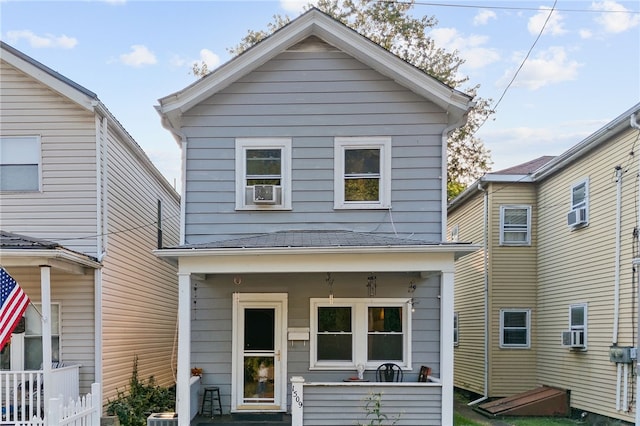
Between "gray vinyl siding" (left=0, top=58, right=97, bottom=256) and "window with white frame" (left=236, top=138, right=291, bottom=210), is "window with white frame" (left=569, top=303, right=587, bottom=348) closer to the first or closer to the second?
"window with white frame" (left=236, top=138, right=291, bottom=210)

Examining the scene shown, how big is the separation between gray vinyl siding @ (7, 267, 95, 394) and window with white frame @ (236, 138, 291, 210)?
3188 millimetres

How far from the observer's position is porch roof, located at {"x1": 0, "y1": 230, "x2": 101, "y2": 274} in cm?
765

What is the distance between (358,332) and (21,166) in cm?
688

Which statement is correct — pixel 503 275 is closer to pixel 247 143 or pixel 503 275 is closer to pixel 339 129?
pixel 339 129

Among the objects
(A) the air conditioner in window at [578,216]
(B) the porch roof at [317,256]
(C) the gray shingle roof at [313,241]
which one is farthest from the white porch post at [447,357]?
(A) the air conditioner in window at [578,216]

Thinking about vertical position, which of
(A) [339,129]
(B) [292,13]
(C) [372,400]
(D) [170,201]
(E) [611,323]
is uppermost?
(B) [292,13]

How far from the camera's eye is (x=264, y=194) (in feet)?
29.0

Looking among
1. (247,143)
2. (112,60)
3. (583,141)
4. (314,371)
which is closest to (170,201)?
(112,60)

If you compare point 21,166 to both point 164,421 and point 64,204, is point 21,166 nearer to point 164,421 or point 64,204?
point 64,204

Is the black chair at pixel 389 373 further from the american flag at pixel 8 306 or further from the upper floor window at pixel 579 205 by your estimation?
the american flag at pixel 8 306

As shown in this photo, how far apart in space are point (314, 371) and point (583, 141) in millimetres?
7453

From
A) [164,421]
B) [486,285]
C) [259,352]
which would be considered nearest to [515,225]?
[486,285]

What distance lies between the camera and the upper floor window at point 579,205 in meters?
11.1

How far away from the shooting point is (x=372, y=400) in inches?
301
